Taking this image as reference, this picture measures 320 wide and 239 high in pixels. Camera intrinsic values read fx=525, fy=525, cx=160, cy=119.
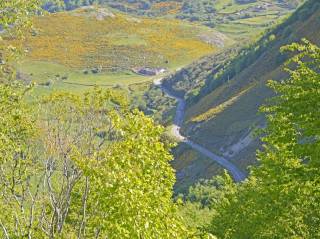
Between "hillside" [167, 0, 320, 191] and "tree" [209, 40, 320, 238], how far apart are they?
57212mm

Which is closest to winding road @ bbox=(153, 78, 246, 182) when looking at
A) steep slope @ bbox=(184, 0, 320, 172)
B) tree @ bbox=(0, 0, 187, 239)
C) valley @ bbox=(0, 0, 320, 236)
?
steep slope @ bbox=(184, 0, 320, 172)

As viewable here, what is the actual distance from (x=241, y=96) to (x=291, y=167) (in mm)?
98100

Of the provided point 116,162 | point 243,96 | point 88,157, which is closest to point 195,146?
point 243,96

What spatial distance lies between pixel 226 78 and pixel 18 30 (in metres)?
130

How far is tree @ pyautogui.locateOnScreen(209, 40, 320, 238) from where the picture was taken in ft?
62.4

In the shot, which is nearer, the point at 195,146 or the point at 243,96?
the point at 195,146

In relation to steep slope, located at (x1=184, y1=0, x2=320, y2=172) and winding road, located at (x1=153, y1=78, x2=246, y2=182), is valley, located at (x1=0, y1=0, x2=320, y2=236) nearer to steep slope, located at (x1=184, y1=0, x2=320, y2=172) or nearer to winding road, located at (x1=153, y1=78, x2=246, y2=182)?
winding road, located at (x1=153, y1=78, x2=246, y2=182)

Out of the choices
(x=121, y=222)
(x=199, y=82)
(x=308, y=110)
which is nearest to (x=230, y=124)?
(x=199, y=82)

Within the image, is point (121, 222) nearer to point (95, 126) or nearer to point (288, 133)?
point (95, 126)

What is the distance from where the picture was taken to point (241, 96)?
11762 cm

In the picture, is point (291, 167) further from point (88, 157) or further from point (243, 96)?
point (243, 96)

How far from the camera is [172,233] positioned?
13125 millimetres

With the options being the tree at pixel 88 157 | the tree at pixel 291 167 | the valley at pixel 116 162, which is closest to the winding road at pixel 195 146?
the valley at pixel 116 162

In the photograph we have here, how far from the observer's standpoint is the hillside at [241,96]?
9939cm
